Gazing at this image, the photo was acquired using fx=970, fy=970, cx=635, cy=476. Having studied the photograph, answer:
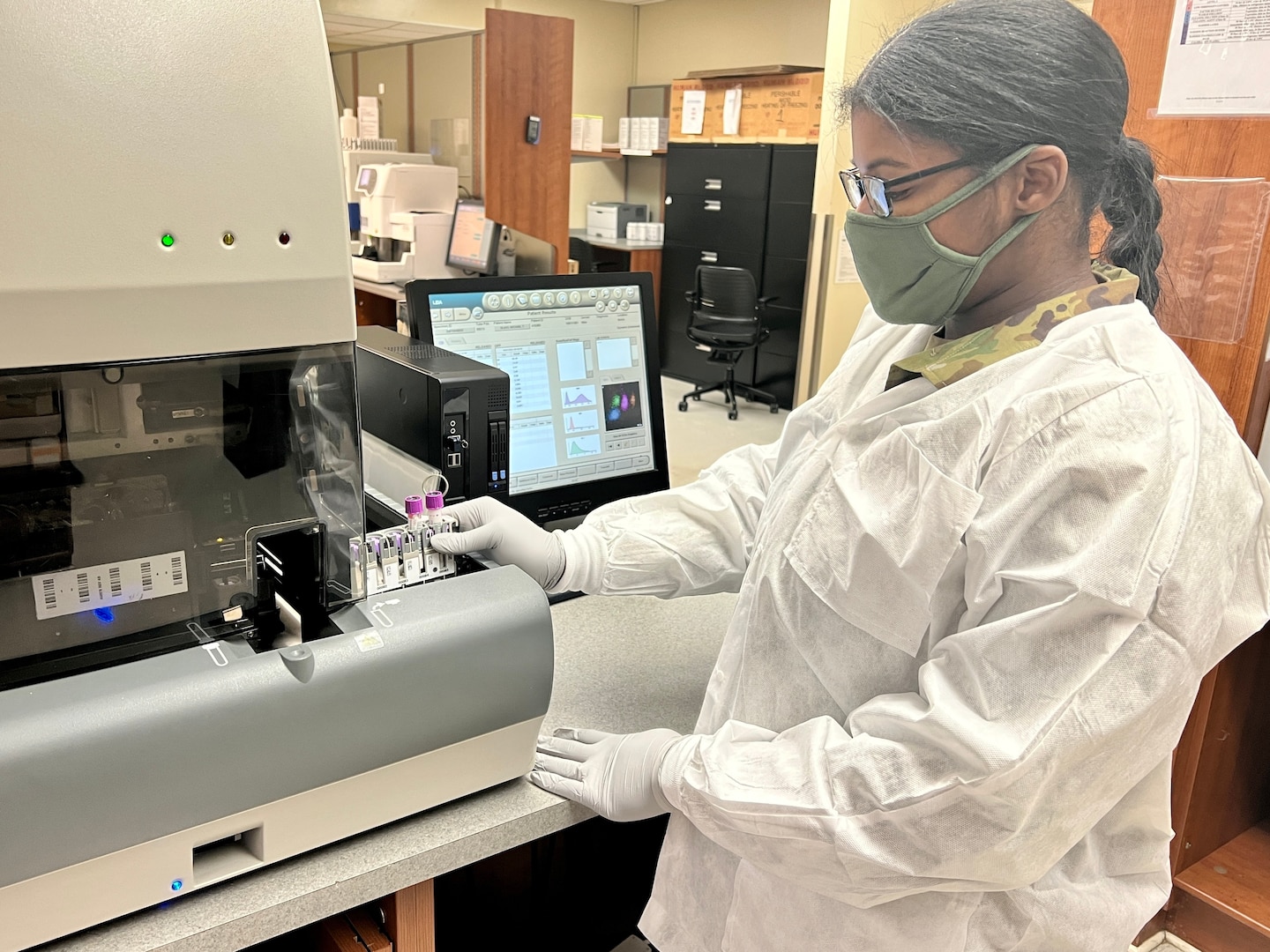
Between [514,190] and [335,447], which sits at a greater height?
[514,190]

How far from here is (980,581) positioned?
0.83 m

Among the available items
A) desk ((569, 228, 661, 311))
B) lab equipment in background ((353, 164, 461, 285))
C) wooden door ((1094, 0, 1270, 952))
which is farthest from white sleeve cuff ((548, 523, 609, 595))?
desk ((569, 228, 661, 311))

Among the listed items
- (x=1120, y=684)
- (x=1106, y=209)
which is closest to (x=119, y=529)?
(x=1120, y=684)

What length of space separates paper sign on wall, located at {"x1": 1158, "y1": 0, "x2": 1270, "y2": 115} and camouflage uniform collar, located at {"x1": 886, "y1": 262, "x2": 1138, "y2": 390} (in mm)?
917

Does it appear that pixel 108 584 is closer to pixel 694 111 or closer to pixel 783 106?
pixel 783 106

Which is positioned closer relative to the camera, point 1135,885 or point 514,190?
point 1135,885

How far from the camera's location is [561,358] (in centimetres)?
161

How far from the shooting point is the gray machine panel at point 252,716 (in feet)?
2.30

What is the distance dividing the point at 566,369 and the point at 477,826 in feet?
2.75

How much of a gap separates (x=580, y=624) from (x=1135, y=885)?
2.49 feet

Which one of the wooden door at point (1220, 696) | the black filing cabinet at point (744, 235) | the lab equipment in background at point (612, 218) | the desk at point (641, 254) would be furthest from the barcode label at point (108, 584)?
the lab equipment in background at point (612, 218)

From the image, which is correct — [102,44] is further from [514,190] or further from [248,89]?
[514,190]

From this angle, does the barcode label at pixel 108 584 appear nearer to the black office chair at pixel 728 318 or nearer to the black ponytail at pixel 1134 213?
the black ponytail at pixel 1134 213

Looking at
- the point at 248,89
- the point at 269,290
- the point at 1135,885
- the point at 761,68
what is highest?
the point at 761,68
